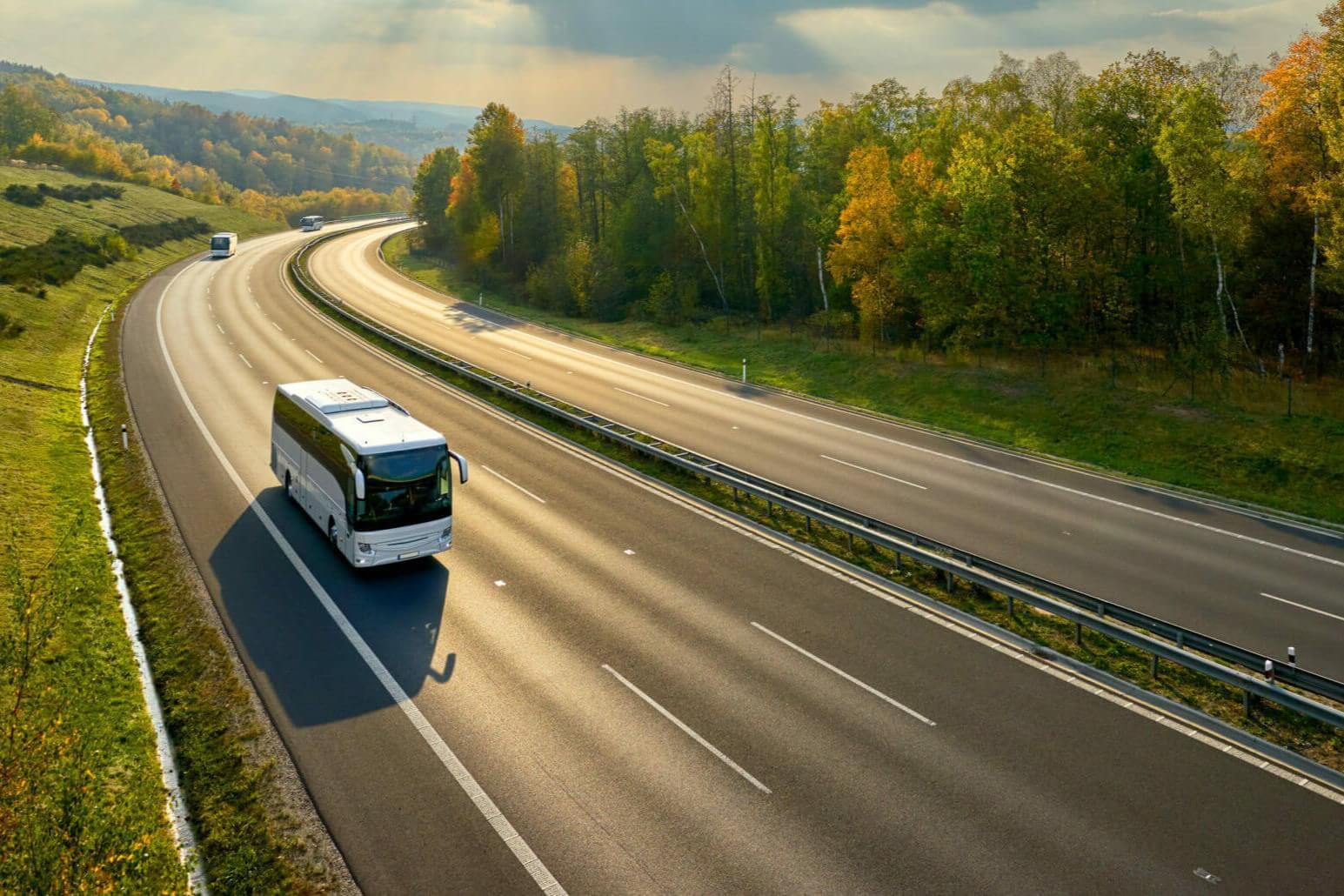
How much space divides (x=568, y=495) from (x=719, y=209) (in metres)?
48.0

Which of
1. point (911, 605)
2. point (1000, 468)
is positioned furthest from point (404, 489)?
point (1000, 468)

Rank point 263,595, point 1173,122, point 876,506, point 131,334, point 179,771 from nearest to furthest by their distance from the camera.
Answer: point 179,771, point 263,595, point 876,506, point 1173,122, point 131,334

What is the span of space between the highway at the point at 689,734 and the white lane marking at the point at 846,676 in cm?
7

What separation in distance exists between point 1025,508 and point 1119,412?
12.0 m

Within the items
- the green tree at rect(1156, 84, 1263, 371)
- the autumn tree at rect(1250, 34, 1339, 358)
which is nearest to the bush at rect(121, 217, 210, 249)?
the green tree at rect(1156, 84, 1263, 371)

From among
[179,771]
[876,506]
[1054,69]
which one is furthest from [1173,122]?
[179,771]

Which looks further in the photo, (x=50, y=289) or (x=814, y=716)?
(x=50, y=289)

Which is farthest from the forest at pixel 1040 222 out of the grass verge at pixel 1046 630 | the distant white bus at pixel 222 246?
the distant white bus at pixel 222 246

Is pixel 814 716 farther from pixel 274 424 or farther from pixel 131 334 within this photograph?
pixel 131 334

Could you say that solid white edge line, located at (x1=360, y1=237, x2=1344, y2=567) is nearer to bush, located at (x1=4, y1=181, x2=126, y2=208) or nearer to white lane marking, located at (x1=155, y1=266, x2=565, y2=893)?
white lane marking, located at (x1=155, y1=266, x2=565, y2=893)

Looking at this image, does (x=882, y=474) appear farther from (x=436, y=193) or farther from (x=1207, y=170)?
(x=436, y=193)

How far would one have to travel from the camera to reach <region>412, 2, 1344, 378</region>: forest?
125 feet

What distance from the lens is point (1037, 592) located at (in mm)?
19875

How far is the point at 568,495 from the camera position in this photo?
88.2ft
